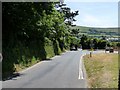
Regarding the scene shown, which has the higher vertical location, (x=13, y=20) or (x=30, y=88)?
(x=13, y=20)

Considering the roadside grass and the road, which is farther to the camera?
the roadside grass

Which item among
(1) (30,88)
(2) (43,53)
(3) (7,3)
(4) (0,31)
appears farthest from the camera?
(2) (43,53)

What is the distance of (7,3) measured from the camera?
83.7 ft

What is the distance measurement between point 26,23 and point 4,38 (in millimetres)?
2193

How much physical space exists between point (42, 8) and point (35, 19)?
3.72 ft

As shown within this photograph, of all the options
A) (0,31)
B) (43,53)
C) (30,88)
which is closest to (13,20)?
(0,31)

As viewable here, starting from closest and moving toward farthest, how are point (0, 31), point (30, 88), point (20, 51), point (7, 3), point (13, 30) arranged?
1. point (30, 88)
2. point (7, 3)
3. point (0, 31)
4. point (13, 30)
5. point (20, 51)

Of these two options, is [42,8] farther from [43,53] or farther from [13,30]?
[43,53]

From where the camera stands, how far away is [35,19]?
27.6 m

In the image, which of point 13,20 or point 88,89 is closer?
point 88,89

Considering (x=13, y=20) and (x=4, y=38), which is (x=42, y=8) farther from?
(x=4, y=38)

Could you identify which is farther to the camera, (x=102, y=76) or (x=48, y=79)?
(x=102, y=76)

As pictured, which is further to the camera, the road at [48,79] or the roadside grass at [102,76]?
the roadside grass at [102,76]

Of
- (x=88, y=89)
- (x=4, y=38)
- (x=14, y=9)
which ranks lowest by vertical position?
(x=88, y=89)
